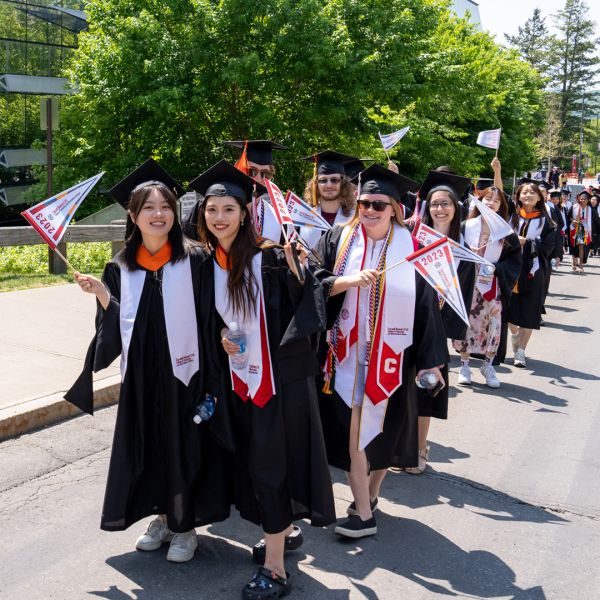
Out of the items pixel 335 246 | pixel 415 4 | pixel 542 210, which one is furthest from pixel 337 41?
pixel 335 246

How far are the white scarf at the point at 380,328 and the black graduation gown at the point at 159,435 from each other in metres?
0.84

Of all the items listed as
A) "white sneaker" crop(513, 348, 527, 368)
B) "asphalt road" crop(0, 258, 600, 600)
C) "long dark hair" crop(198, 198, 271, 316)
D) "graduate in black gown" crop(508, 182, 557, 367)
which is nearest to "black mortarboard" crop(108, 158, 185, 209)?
"long dark hair" crop(198, 198, 271, 316)

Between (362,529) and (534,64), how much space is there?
87.1 m

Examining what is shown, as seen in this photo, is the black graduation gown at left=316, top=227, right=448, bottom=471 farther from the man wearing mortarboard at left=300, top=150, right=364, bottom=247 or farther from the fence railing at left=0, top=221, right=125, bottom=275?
the fence railing at left=0, top=221, right=125, bottom=275

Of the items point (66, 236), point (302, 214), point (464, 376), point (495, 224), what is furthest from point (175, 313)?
point (66, 236)

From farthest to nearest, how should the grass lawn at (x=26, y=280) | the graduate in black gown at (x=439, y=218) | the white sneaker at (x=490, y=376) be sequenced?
the grass lawn at (x=26, y=280), the white sneaker at (x=490, y=376), the graduate in black gown at (x=439, y=218)

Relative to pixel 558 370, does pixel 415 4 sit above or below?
above

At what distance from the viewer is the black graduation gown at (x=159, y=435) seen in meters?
3.62

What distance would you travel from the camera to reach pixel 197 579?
11.9 ft

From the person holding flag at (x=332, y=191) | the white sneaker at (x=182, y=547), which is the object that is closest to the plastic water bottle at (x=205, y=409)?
the white sneaker at (x=182, y=547)

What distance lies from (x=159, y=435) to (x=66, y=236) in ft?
28.0

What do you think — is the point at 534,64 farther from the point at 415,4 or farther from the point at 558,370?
the point at 558,370

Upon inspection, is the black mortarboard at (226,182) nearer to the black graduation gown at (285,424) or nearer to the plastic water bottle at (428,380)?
the black graduation gown at (285,424)

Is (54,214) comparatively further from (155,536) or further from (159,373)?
(155,536)
